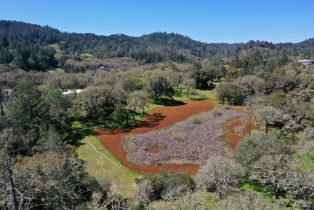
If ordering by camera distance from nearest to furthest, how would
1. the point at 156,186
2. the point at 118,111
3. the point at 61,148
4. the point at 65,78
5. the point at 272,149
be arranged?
1. the point at 156,186
2. the point at 272,149
3. the point at 61,148
4. the point at 118,111
5. the point at 65,78

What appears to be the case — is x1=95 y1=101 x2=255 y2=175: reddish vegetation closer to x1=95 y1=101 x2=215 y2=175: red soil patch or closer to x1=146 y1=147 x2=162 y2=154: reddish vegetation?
x1=95 y1=101 x2=215 y2=175: red soil patch

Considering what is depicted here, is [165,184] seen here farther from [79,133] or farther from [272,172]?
[79,133]

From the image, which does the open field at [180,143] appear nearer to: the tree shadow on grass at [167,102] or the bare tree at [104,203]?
the bare tree at [104,203]

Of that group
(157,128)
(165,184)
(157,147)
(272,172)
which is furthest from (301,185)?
(157,128)

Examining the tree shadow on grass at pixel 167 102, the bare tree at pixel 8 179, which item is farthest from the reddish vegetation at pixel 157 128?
the bare tree at pixel 8 179

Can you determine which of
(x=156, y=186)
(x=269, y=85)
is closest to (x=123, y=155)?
(x=156, y=186)

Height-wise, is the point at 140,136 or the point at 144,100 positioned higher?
the point at 144,100

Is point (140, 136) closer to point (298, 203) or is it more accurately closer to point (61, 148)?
point (61, 148)

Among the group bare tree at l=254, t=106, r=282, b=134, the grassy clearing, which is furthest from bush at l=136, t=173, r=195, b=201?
bare tree at l=254, t=106, r=282, b=134
